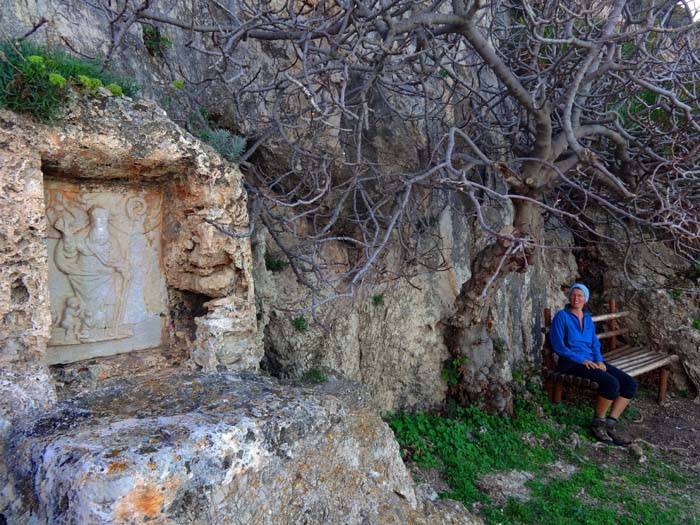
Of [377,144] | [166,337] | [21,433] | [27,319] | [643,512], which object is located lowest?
[643,512]

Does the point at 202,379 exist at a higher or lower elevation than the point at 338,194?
lower

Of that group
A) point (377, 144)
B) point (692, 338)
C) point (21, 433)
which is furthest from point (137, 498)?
point (692, 338)

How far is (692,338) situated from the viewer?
630cm

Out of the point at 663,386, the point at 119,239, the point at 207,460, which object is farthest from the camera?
the point at 663,386

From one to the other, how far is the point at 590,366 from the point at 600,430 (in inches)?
26.8

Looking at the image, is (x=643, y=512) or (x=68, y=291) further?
(x=643, y=512)

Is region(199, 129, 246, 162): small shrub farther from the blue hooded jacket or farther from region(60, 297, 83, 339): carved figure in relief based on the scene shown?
the blue hooded jacket

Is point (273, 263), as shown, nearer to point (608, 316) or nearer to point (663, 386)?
point (608, 316)

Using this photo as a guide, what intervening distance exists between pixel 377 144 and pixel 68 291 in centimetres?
341

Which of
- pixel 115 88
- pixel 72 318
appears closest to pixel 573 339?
pixel 72 318

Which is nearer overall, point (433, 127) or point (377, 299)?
point (377, 299)

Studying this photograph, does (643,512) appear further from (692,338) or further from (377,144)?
(377,144)

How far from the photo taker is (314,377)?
445cm

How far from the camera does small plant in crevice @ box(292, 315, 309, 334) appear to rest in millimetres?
4609
